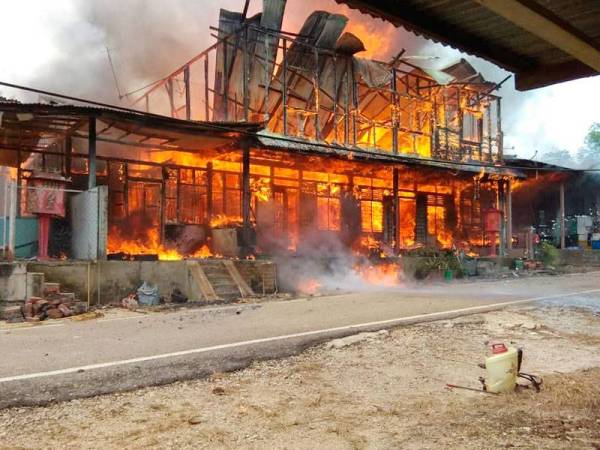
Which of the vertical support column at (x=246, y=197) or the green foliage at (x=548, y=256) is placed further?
the green foliage at (x=548, y=256)

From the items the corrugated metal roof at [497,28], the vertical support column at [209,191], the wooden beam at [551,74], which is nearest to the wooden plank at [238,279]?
the vertical support column at [209,191]

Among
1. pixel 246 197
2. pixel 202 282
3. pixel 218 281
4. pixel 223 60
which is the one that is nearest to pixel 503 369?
pixel 202 282

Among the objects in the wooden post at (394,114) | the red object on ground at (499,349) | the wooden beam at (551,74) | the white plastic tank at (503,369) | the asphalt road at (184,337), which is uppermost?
the wooden post at (394,114)

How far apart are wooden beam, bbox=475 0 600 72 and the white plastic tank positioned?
2848 millimetres

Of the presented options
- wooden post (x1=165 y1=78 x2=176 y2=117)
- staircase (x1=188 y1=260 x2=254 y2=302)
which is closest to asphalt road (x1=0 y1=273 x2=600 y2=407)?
staircase (x1=188 y1=260 x2=254 y2=302)

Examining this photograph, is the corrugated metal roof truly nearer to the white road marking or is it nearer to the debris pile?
the white road marking

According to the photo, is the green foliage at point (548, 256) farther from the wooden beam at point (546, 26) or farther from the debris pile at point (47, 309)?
the wooden beam at point (546, 26)

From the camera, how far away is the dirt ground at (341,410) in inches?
156

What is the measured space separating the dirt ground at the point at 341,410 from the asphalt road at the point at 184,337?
53 cm

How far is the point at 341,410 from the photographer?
185 inches

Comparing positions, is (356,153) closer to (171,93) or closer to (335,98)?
(335,98)

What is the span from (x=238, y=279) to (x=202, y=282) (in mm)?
1220

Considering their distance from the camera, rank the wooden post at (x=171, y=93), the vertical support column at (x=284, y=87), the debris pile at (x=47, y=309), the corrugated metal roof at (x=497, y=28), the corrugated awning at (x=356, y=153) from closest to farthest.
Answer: the corrugated metal roof at (x=497, y=28) < the debris pile at (x=47, y=309) < the corrugated awning at (x=356, y=153) < the vertical support column at (x=284, y=87) < the wooden post at (x=171, y=93)

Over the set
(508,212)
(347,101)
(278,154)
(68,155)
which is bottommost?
(508,212)
